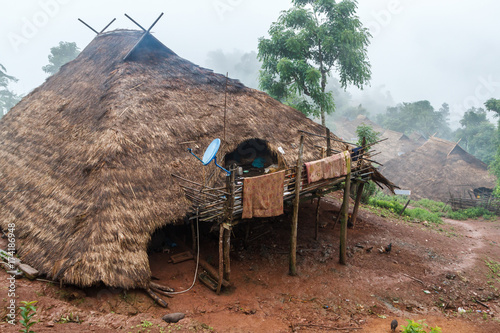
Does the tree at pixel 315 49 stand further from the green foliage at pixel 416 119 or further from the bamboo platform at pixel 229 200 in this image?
the green foliage at pixel 416 119

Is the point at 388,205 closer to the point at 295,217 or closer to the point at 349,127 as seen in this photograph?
the point at 295,217

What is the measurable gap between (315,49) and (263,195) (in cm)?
1343

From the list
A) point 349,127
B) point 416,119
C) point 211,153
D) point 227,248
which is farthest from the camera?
point 349,127

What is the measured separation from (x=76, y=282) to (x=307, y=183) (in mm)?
5902

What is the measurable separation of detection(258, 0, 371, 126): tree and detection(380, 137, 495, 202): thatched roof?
1449 centimetres

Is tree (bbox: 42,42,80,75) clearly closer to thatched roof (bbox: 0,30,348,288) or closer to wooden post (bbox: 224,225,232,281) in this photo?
thatched roof (bbox: 0,30,348,288)

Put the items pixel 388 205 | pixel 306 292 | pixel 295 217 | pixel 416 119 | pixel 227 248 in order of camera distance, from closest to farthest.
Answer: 1. pixel 227 248
2. pixel 306 292
3. pixel 295 217
4. pixel 388 205
5. pixel 416 119

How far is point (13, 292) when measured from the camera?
486 centimetres

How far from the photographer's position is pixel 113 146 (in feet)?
22.7

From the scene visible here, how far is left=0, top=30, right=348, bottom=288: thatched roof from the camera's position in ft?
18.9

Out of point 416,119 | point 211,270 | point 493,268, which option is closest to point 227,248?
point 211,270

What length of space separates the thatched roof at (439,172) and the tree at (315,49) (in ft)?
47.6

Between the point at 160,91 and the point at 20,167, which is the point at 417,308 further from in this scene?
the point at 20,167

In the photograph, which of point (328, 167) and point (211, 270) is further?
point (328, 167)
